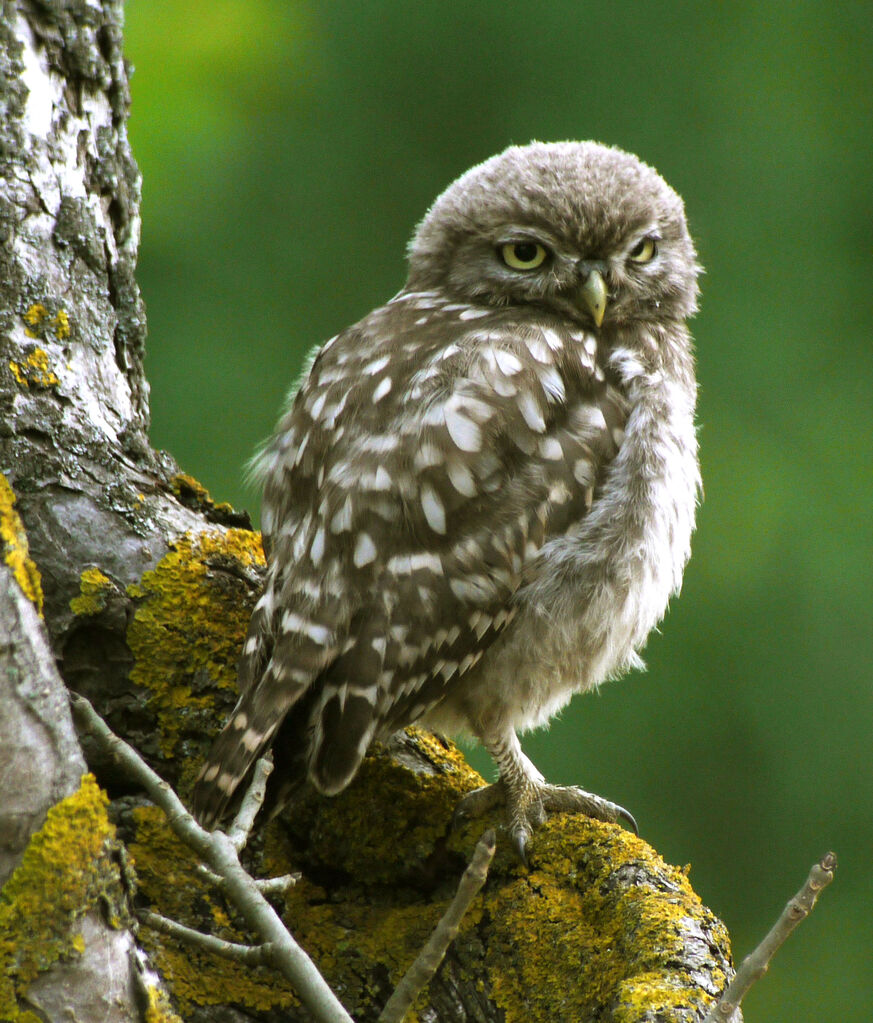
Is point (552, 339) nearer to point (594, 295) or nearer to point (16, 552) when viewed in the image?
point (594, 295)

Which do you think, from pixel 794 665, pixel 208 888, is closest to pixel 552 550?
pixel 208 888

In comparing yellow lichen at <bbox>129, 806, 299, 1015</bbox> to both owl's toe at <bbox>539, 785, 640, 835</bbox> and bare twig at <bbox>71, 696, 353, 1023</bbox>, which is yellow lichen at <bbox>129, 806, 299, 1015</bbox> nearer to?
bare twig at <bbox>71, 696, 353, 1023</bbox>

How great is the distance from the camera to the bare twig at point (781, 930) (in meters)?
1.18

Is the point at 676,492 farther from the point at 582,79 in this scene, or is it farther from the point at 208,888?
the point at 582,79

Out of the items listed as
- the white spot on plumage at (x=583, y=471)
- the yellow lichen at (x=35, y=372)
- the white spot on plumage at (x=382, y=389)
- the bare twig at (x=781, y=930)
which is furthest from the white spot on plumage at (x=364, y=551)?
the bare twig at (x=781, y=930)

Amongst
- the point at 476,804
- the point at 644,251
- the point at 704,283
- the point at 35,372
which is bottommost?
the point at 476,804

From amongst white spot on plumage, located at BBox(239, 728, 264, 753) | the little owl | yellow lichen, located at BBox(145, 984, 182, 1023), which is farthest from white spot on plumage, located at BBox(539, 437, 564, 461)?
yellow lichen, located at BBox(145, 984, 182, 1023)

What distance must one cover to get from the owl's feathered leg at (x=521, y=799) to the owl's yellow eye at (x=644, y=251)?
102 cm

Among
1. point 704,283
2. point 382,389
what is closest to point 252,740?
point 382,389

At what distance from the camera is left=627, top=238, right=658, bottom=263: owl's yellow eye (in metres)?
2.55

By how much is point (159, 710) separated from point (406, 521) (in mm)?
523

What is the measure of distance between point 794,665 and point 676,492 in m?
2.43

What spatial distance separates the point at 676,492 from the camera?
2.26 meters

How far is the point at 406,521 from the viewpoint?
6.44ft
